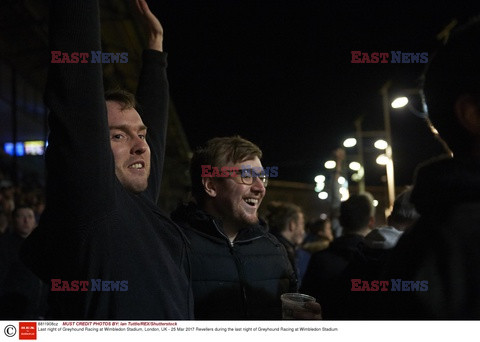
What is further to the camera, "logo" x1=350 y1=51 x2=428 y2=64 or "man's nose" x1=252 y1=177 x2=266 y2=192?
"logo" x1=350 y1=51 x2=428 y2=64

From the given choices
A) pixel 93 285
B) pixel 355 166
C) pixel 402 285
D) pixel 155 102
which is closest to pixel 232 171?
pixel 155 102

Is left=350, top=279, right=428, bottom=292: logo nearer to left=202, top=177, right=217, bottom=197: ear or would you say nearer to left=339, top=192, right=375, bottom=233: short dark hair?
left=202, top=177, right=217, bottom=197: ear

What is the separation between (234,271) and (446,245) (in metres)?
1.00

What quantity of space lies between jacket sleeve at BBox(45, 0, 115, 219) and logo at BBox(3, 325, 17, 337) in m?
0.46

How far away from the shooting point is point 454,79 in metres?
0.55

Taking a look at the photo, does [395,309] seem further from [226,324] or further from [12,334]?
[12,334]

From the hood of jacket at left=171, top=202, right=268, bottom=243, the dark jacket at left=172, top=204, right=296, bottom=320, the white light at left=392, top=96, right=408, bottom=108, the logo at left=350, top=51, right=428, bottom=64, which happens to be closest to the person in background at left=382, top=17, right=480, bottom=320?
the dark jacket at left=172, top=204, right=296, bottom=320

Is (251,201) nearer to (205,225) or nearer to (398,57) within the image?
(205,225)

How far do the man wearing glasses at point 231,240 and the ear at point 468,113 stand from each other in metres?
1.02

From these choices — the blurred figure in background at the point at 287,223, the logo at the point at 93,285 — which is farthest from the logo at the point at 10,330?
the blurred figure in background at the point at 287,223

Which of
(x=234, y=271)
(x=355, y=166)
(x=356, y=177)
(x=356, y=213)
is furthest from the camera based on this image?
(x=356, y=177)

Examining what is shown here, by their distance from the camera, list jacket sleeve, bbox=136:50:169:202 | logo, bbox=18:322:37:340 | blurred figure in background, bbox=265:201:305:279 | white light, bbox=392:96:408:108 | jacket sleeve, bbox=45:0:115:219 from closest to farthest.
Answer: jacket sleeve, bbox=45:0:115:219 → logo, bbox=18:322:37:340 → jacket sleeve, bbox=136:50:169:202 → blurred figure in background, bbox=265:201:305:279 → white light, bbox=392:96:408:108

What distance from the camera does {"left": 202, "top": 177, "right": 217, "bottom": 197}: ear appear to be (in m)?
1.63

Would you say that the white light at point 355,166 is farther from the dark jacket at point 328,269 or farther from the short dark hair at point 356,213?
the dark jacket at point 328,269
